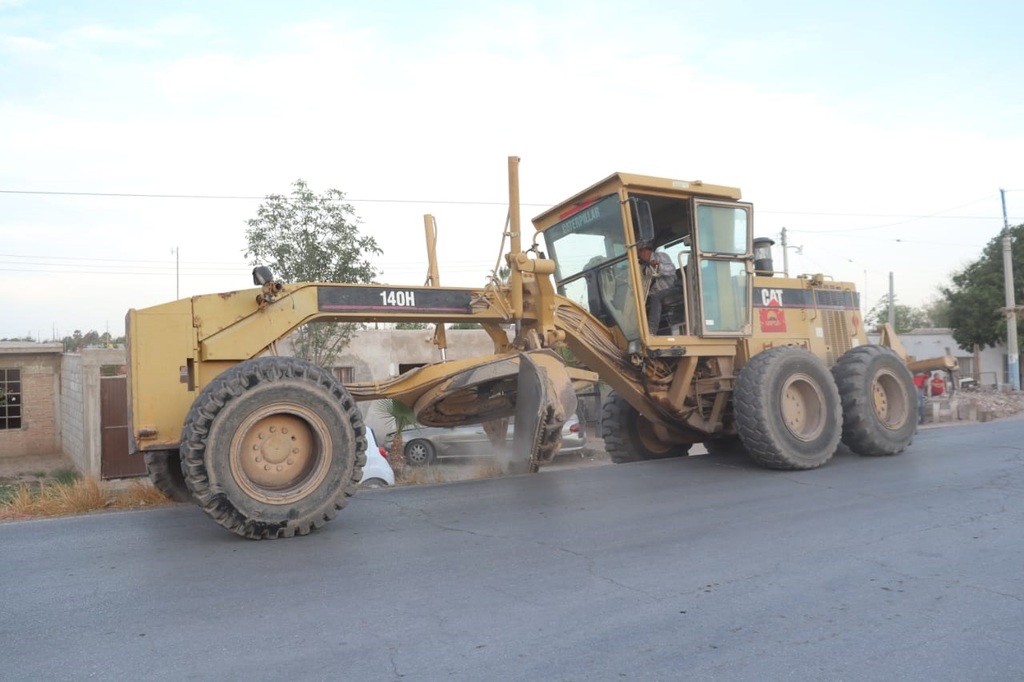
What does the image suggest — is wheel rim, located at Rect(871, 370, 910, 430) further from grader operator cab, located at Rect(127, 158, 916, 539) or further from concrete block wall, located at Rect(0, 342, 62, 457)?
concrete block wall, located at Rect(0, 342, 62, 457)

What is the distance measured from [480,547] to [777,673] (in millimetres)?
2222

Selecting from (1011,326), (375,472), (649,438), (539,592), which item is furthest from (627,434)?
(1011,326)

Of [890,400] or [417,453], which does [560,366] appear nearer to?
[890,400]

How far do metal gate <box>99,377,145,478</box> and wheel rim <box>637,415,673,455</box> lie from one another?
9.94 metres

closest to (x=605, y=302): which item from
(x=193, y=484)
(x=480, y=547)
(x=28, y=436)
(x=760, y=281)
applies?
(x=760, y=281)

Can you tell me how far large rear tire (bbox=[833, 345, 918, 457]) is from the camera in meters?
8.93

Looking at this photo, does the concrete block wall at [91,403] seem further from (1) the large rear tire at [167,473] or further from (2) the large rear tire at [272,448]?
(2) the large rear tire at [272,448]

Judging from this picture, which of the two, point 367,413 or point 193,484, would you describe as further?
point 367,413

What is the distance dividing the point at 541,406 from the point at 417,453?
9.50m

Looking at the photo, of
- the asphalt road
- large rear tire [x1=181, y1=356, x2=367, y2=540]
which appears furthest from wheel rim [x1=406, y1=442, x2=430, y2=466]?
large rear tire [x1=181, y1=356, x2=367, y2=540]

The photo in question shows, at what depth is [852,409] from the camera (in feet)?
29.3

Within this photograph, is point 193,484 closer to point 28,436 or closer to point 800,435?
point 800,435

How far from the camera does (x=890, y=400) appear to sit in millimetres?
9516

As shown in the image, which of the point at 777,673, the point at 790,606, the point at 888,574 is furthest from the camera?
the point at 888,574
